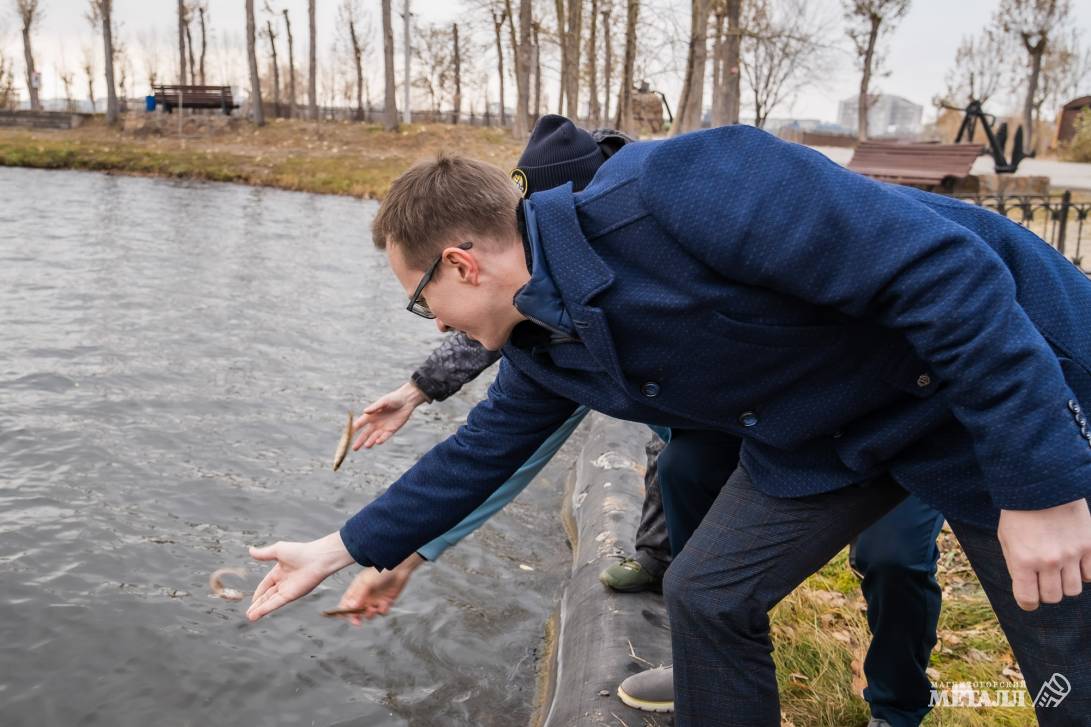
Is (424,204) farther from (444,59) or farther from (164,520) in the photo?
(444,59)

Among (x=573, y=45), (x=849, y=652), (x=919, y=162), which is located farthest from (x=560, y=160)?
(x=573, y=45)

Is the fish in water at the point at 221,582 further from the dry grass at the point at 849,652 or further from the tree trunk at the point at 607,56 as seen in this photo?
the tree trunk at the point at 607,56

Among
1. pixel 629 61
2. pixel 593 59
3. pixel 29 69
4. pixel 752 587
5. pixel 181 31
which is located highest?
pixel 181 31

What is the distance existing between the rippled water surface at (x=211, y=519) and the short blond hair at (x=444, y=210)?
216 centimetres

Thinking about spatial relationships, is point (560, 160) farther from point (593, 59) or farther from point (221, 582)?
point (593, 59)

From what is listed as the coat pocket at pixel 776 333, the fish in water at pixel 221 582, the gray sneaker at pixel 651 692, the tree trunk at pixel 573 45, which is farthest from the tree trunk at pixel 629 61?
the coat pocket at pixel 776 333

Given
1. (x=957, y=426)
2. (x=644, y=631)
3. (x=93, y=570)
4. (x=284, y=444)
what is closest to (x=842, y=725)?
(x=644, y=631)

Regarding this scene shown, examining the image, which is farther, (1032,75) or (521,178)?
(1032,75)

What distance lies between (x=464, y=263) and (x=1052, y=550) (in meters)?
1.23

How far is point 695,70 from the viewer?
18734mm

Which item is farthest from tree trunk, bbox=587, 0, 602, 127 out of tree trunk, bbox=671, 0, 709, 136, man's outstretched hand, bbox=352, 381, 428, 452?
man's outstretched hand, bbox=352, 381, 428, 452

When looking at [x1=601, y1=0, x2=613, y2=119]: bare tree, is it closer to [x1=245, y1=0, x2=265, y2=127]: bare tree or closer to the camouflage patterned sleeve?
[x1=245, y1=0, x2=265, y2=127]: bare tree

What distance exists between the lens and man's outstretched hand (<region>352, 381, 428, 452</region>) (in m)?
3.37

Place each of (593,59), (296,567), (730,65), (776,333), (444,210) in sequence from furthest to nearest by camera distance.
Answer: (593,59) → (730,65) → (296,567) → (444,210) → (776,333)
